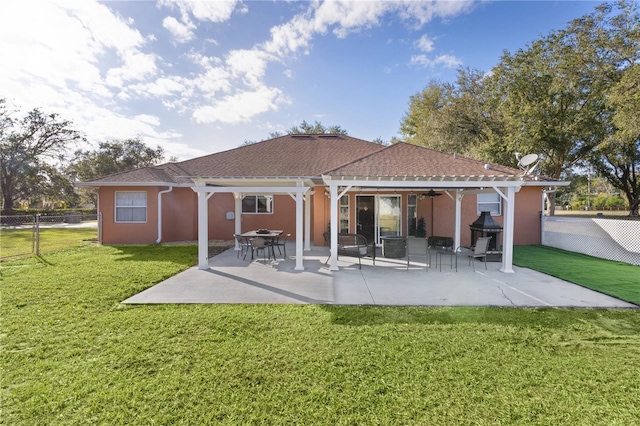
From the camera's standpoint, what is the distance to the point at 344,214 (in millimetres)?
12688

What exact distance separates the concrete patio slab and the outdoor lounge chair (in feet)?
1.37

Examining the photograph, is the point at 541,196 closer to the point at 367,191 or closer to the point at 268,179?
the point at 367,191

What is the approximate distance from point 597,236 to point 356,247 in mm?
9150

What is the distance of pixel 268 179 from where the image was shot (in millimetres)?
8523

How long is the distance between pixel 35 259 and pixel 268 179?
835 centimetres

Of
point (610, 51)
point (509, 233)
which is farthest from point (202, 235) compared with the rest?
point (610, 51)

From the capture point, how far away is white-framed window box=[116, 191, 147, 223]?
13.6 m

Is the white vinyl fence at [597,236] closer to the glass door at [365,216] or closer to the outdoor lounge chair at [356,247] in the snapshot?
the glass door at [365,216]

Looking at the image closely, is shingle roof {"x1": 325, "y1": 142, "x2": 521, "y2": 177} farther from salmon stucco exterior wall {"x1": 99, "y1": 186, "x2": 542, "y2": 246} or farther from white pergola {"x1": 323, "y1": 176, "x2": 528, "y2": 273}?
salmon stucco exterior wall {"x1": 99, "y1": 186, "x2": 542, "y2": 246}

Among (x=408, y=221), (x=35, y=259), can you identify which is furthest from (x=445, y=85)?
(x=35, y=259)

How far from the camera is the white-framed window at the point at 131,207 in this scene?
1356cm

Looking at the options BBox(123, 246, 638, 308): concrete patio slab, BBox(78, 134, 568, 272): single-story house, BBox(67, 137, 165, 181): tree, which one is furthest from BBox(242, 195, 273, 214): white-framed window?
BBox(67, 137, 165, 181): tree

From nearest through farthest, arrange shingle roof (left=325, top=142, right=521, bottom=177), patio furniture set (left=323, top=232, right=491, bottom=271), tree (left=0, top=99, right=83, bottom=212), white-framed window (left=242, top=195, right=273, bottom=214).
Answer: shingle roof (left=325, top=142, right=521, bottom=177)
patio furniture set (left=323, top=232, right=491, bottom=271)
white-framed window (left=242, top=195, right=273, bottom=214)
tree (left=0, top=99, right=83, bottom=212)

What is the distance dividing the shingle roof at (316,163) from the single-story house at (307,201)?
45mm
